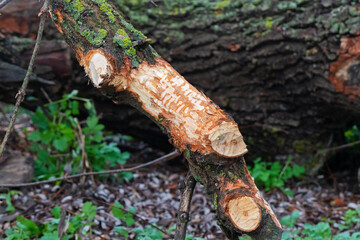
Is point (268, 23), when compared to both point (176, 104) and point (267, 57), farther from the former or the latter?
point (176, 104)

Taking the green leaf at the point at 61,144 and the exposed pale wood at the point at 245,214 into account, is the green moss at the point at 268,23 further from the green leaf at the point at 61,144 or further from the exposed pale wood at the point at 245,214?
the exposed pale wood at the point at 245,214

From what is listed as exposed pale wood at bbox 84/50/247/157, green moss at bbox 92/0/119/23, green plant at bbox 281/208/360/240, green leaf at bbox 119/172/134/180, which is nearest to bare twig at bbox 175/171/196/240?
exposed pale wood at bbox 84/50/247/157

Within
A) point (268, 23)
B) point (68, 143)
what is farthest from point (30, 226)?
Answer: point (268, 23)

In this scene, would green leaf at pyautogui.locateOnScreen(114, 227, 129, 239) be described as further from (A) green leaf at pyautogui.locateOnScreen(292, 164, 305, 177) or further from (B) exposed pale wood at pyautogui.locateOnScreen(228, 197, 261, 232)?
(A) green leaf at pyautogui.locateOnScreen(292, 164, 305, 177)

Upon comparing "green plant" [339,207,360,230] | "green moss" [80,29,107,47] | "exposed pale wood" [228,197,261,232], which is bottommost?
"green plant" [339,207,360,230]

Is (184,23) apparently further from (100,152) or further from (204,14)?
(100,152)

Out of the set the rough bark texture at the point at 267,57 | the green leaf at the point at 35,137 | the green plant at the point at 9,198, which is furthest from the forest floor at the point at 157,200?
the rough bark texture at the point at 267,57
